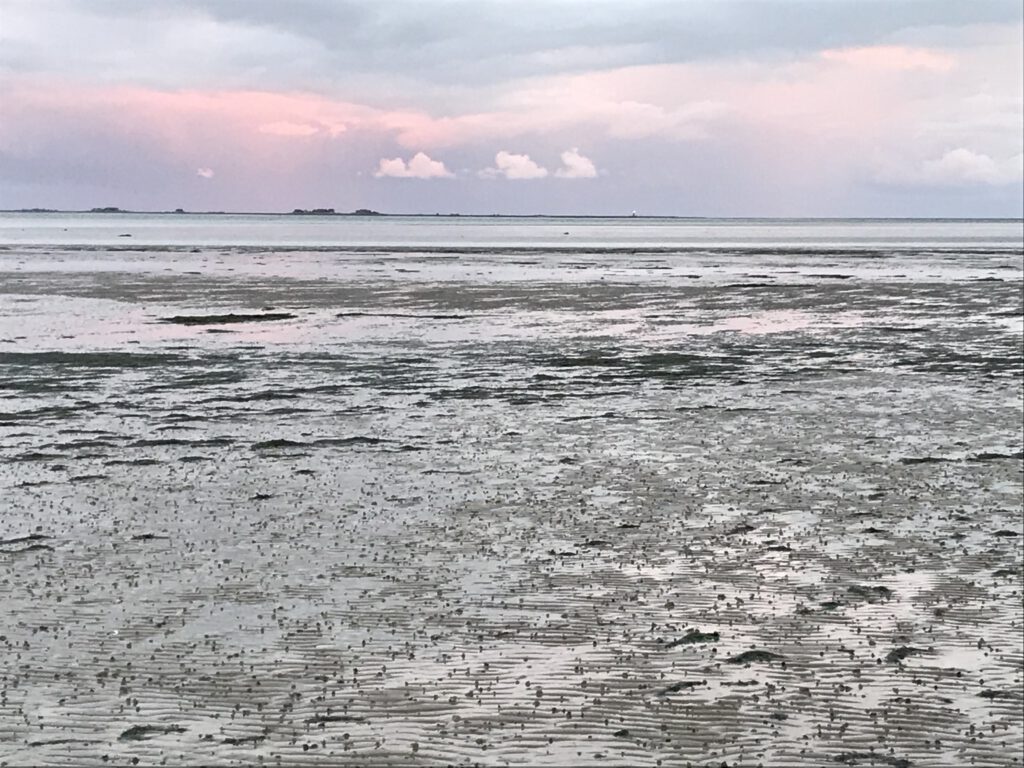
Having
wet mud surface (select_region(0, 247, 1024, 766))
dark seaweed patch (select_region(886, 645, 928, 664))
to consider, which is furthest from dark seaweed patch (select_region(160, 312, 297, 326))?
dark seaweed patch (select_region(886, 645, 928, 664))

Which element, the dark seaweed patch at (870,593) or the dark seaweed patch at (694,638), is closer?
the dark seaweed patch at (694,638)

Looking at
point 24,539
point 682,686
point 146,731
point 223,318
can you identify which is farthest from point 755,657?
point 223,318

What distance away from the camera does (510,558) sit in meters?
9.70

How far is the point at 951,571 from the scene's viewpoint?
9.20 m

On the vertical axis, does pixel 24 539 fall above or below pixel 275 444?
below

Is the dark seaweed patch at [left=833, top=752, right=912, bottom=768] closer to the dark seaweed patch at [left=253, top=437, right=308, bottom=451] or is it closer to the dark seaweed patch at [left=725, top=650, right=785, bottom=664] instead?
the dark seaweed patch at [left=725, top=650, right=785, bottom=664]

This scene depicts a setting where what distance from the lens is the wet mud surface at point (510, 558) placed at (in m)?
6.51

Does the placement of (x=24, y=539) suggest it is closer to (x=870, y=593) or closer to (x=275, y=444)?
(x=275, y=444)

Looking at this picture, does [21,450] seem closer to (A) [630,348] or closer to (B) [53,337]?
(B) [53,337]

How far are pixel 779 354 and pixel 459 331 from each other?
8959 mm

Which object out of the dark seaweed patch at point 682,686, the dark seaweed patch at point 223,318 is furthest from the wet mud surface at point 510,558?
the dark seaweed patch at point 223,318

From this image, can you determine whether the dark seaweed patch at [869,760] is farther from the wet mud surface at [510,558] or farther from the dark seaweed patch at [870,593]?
the dark seaweed patch at [870,593]

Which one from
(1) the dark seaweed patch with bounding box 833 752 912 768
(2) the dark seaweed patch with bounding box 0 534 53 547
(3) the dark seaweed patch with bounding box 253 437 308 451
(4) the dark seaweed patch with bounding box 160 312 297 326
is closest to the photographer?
(1) the dark seaweed patch with bounding box 833 752 912 768

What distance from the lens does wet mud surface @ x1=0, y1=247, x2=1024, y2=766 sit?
21.4 feet
